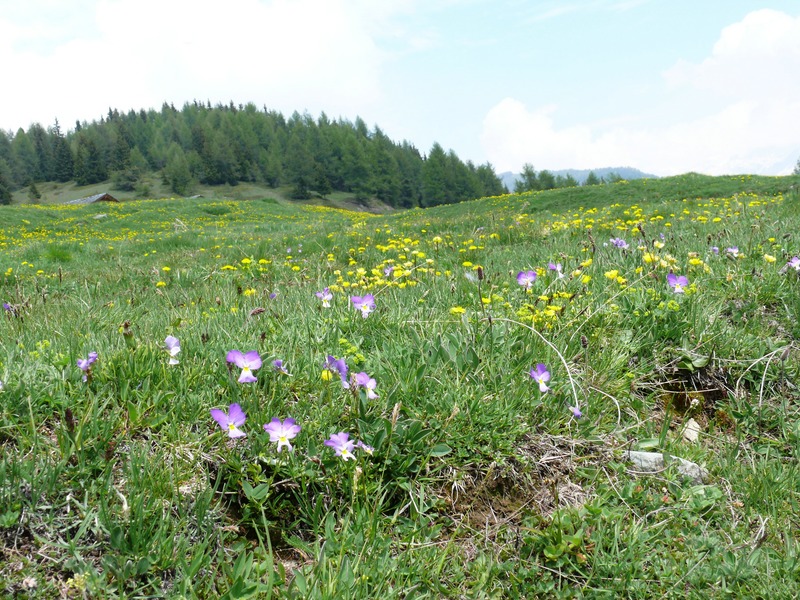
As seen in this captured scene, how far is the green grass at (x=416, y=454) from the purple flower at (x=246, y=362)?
0.13 meters

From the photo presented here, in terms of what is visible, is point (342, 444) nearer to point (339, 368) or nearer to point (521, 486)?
point (339, 368)

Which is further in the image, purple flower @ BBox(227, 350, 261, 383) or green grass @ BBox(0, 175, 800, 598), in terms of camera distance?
purple flower @ BBox(227, 350, 261, 383)

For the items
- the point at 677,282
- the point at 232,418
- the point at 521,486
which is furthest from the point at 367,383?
the point at 677,282

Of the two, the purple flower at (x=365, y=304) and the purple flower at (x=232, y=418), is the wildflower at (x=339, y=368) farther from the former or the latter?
the purple flower at (x=365, y=304)

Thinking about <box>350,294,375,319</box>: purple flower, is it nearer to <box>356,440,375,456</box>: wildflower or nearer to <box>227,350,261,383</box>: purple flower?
<box>227,350,261,383</box>: purple flower

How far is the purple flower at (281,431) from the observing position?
2025mm

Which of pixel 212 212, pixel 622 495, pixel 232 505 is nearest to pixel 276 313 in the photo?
pixel 232 505

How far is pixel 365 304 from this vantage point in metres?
3.29

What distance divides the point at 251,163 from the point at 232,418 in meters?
130

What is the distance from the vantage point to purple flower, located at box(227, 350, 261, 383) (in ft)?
7.10

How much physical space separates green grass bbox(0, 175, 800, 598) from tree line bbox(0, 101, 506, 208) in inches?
4106

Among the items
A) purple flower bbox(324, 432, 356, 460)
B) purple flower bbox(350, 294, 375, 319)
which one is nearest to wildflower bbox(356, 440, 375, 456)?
purple flower bbox(324, 432, 356, 460)

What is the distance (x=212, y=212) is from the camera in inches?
Answer: 1267

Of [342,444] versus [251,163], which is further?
[251,163]
